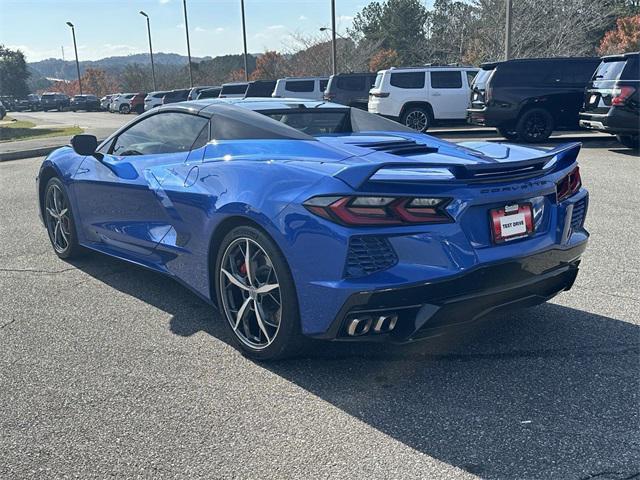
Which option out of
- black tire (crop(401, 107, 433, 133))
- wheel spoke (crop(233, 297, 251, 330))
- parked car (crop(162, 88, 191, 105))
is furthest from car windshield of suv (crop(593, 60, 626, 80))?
parked car (crop(162, 88, 191, 105))

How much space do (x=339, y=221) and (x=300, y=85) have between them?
21301 millimetres

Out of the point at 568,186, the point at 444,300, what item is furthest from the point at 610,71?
the point at 444,300

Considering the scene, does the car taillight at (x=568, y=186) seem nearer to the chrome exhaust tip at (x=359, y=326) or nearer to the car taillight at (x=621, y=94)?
the chrome exhaust tip at (x=359, y=326)

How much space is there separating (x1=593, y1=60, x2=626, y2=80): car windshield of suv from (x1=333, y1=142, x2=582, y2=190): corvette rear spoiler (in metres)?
9.49

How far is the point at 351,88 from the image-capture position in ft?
67.6

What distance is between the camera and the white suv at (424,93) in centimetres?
1700

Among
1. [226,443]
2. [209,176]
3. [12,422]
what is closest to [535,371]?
[226,443]

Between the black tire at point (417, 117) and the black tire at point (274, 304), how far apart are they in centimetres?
1433

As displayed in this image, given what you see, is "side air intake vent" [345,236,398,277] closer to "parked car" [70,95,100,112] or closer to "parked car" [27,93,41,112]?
"parked car" [70,95,100,112]

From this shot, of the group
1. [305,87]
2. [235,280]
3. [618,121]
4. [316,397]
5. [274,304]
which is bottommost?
[316,397]

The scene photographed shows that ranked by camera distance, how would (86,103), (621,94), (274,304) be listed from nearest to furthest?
(274,304), (621,94), (86,103)

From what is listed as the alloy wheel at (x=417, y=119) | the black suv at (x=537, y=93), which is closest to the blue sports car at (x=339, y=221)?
the black suv at (x=537, y=93)

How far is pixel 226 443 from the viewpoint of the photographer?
262 cm

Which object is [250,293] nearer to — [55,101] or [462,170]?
[462,170]
